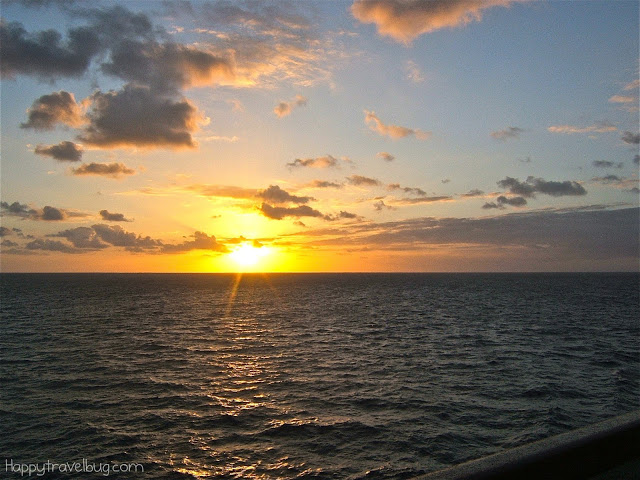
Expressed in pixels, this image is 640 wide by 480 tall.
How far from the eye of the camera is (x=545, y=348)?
126 ft

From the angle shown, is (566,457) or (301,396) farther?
(301,396)

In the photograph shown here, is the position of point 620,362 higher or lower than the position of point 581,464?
lower

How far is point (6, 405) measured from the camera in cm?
2302

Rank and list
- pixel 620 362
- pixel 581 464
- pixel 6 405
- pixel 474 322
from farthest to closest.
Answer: pixel 474 322
pixel 620 362
pixel 6 405
pixel 581 464

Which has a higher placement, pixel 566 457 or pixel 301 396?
pixel 566 457

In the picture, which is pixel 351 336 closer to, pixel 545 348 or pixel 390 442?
pixel 545 348

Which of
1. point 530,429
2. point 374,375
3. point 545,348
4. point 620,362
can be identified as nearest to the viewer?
point 530,429

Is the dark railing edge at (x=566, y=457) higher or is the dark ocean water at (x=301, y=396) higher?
the dark railing edge at (x=566, y=457)

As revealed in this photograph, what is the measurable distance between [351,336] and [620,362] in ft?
76.0

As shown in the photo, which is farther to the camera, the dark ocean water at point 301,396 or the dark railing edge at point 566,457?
the dark ocean water at point 301,396

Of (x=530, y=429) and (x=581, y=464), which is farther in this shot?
(x=530, y=429)

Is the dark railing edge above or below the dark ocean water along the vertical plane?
above

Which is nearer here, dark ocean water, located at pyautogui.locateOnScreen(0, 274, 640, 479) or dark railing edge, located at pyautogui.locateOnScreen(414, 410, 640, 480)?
dark railing edge, located at pyautogui.locateOnScreen(414, 410, 640, 480)

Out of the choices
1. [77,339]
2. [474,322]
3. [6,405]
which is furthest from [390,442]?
[474,322]
